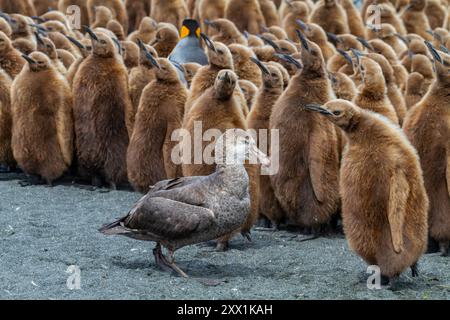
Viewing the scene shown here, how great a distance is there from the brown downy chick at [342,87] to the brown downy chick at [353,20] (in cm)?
463

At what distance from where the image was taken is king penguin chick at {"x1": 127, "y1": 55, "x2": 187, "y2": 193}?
21.9ft

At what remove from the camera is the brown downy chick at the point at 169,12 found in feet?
40.9

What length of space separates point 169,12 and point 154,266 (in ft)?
25.7

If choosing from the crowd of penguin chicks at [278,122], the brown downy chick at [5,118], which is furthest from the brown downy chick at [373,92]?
the brown downy chick at [5,118]

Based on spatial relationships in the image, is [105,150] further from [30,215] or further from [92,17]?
[92,17]

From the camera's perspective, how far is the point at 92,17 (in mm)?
12500

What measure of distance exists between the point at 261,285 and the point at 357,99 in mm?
2022

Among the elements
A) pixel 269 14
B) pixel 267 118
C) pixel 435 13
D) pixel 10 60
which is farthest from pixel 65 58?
pixel 435 13

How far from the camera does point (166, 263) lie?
5.04 m

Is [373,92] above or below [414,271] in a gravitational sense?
above

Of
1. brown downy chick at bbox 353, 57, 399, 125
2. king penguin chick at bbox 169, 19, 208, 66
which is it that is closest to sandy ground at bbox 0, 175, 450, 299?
brown downy chick at bbox 353, 57, 399, 125

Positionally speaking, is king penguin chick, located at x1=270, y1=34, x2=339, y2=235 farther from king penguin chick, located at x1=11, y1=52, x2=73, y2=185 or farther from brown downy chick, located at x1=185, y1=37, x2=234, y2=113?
king penguin chick, located at x1=11, y1=52, x2=73, y2=185

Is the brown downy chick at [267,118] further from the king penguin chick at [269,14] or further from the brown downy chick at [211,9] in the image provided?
the king penguin chick at [269,14]

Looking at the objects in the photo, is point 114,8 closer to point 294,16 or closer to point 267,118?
point 294,16
